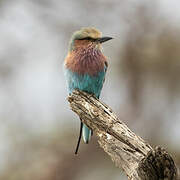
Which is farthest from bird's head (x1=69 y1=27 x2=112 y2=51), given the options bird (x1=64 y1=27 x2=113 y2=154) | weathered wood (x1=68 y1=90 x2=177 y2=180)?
weathered wood (x1=68 y1=90 x2=177 y2=180)

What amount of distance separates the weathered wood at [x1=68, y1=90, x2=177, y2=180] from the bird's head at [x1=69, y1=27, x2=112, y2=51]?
89cm

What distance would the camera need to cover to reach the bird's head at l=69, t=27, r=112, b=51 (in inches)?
213

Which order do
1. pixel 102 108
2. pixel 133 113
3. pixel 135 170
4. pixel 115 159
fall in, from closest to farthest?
pixel 135 170
pixel 115 159
pixel 102 108
pixel 133 113

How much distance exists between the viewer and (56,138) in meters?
6.91

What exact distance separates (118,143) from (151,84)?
3.78 meters

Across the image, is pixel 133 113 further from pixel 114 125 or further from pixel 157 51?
pixel 114 125

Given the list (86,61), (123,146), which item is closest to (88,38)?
(86,61)

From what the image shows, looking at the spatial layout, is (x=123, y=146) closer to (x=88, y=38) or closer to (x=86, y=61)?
(x=86, y=61)

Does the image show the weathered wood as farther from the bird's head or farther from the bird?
the bird's head

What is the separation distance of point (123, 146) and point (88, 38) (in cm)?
206

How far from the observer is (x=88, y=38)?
5.42m

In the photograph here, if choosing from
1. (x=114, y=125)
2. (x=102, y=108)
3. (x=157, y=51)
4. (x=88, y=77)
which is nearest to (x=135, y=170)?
(x=114, y=125)

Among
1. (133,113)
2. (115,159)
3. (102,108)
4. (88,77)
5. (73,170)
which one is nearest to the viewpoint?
(115,159)

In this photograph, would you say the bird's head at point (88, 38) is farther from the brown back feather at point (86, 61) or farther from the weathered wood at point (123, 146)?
the weathered wood at point (123, 146)
